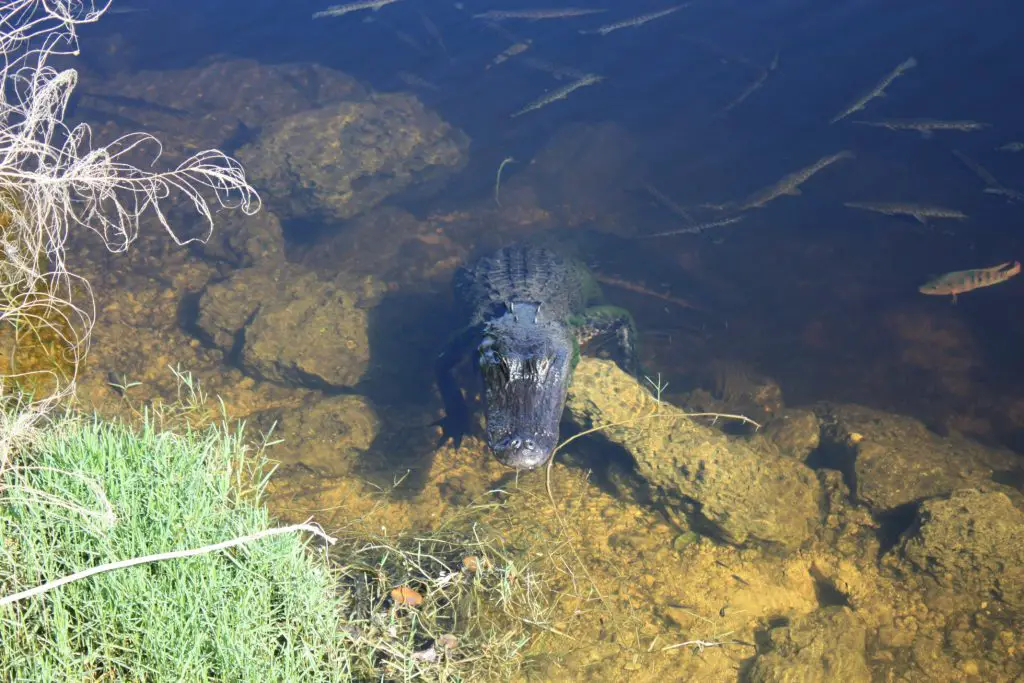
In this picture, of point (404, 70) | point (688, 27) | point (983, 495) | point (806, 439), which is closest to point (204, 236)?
point (404, 70)

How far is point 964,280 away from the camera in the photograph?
18.6ft

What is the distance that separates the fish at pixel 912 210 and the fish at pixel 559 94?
4.23 meters

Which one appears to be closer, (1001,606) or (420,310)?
(1001,606)

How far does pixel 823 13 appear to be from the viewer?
1057cm

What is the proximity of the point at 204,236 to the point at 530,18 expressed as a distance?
7.30 m

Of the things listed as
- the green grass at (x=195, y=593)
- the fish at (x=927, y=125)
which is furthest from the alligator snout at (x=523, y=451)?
the fish at (x=927, y=125)

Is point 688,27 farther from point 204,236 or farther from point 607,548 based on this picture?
point 607,548

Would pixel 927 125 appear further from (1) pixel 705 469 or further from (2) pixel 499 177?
(1) pixel 705 469

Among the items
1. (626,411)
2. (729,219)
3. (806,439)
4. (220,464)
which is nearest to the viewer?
(220,464)

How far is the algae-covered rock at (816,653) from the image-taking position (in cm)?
286

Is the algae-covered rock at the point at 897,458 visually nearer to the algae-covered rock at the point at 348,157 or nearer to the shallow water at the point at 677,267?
the shallow water at the point at 677,267

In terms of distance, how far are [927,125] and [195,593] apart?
897 cm

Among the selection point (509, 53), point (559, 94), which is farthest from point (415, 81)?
point (559, 94)

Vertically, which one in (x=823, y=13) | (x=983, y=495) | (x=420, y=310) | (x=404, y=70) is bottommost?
(x=420, y=310)
